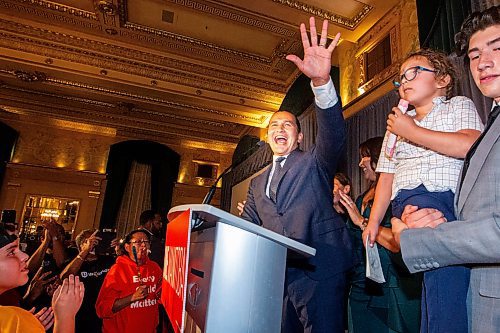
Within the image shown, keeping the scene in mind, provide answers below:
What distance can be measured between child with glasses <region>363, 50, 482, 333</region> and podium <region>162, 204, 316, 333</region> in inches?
13.9

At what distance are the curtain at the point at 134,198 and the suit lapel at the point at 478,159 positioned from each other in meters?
10.1

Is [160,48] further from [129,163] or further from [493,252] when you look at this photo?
[493,252]

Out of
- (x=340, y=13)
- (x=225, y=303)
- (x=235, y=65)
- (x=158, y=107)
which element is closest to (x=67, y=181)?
(x=158, y=107)

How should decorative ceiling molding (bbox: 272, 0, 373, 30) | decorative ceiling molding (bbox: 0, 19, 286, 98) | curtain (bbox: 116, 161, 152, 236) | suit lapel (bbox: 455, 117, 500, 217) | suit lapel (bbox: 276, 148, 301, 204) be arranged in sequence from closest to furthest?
suit lapel (bbox: 455, 117, 500, 217)
suit lapel (bbox: 276, 148, 301, 204)
decorative ceiling molding (bbox: 272, 0, 373, 30)
decorative ceiling molding (bbox: 0, 19, 286, 98)
curtain (bbox: 116, 161, 152, 236)

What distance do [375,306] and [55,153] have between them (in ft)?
33.0

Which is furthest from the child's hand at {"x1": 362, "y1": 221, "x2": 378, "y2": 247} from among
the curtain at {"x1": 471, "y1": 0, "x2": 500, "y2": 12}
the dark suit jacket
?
the curtain at {"x1": 471, "y1": 0, "x2": 500, "y2": 12}

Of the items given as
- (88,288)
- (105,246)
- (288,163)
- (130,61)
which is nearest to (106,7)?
(130,61)

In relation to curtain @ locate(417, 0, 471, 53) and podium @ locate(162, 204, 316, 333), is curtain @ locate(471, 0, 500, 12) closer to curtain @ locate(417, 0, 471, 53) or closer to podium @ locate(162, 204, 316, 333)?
curtain @ locate(417, 0, 471, 53)

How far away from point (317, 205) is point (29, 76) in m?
7.86

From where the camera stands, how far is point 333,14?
477cm

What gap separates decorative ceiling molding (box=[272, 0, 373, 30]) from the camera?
4625 mm

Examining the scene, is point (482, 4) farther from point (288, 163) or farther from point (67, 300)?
point (67, 300)

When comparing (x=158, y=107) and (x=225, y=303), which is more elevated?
(x=158, y=107)

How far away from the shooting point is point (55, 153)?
31.7 feet
